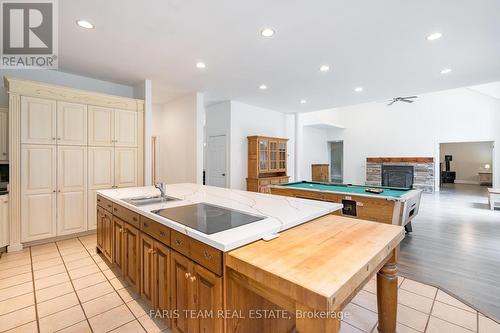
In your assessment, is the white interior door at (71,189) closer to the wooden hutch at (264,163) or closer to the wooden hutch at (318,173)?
the wooden hutch at (264,163)

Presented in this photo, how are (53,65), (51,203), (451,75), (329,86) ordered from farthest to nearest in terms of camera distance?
(329,86) < (451,75) < (53,65) < (51,203)

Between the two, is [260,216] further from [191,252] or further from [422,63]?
[422,63]

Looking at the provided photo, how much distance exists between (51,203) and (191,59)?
9.90ft

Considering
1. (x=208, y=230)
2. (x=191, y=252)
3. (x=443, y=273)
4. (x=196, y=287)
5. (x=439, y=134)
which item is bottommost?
(x=443, y=273)

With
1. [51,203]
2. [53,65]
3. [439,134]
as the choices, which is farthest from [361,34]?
[439,134]

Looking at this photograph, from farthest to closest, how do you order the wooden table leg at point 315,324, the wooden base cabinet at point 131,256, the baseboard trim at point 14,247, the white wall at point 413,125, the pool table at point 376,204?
the white wall at point 413,125 < the baseboard trim at point 14,247 < the pool table at point 376,204 < the wooden base cabinet at point 131,256 < the wooden table leg at point 315,324

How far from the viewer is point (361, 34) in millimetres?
2699

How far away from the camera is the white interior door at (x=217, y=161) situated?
19.6 ft

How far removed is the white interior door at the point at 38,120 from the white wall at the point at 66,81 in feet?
2.47

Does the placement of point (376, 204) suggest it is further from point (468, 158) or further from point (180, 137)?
point (468, 158)

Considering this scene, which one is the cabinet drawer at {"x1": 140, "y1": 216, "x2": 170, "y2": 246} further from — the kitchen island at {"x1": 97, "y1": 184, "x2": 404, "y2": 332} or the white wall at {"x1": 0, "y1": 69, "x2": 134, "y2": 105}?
the white wall at {"x1": 0, "y1": 69, "x2": 134, "y2": 105}

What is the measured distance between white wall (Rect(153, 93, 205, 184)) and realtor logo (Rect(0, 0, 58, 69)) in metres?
2.34

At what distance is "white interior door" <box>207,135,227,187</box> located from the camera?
598 centimetres

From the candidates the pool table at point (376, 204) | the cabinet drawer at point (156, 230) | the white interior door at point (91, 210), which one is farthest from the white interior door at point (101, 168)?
the pool table at point (376, 204)
